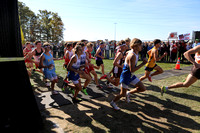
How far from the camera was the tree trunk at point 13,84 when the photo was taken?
2504 millimetres

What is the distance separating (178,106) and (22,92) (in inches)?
168

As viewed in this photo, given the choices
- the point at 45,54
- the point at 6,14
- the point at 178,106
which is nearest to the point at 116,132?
the point at 178,106

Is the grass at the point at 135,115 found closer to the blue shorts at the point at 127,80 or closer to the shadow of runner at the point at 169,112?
the shadow of runner at the point at 169,112

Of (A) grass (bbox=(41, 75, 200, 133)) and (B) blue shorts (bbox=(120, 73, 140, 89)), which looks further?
(B) blue shorts (bbox=(120, 73, 140, 89))

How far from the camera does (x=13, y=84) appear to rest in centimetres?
267

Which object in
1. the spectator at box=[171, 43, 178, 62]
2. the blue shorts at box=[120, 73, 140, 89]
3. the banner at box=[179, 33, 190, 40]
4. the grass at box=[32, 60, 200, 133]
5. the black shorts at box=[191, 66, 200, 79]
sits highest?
the banner at box=[179, 33, 190, 40]

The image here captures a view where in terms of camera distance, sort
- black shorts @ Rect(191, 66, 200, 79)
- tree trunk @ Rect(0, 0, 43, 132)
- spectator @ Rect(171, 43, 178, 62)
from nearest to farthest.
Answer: tree trunk @ Rect(0, 0, 43, 132), black shorts @ Rect(191, 66, 200, 79), spectator @ Rect(171, 43, 178, 62)

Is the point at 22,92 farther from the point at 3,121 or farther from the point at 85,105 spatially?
the point at 85,105

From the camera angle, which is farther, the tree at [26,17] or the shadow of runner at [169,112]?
the tree at [26,17]

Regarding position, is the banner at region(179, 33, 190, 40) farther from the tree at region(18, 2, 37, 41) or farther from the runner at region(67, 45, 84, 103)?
the tree at region(18, 2, 37, 41)

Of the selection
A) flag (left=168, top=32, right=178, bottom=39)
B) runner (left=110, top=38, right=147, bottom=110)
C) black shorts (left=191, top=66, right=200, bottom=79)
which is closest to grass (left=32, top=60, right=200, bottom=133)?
runner (left=110, top=38, right=147, bottom=110)

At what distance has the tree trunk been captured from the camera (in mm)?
2504

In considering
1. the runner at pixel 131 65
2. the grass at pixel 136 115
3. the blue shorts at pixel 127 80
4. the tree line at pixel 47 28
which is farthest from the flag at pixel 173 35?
the tree line at pixel 47 28

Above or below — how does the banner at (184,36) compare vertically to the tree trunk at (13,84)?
above
